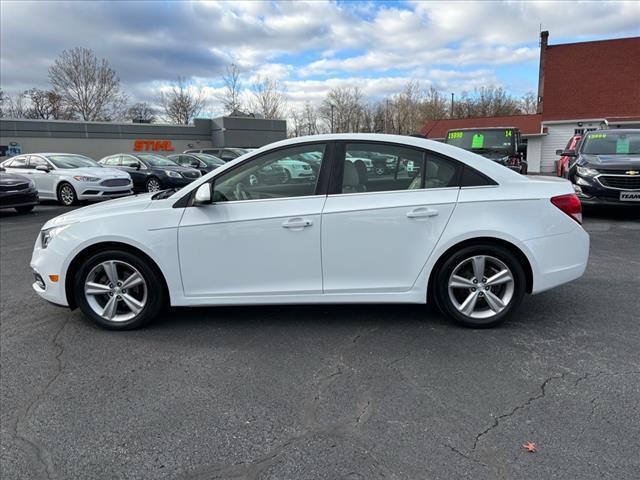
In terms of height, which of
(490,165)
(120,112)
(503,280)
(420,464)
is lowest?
(420,464)

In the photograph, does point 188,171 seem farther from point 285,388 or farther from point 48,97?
point 48,97

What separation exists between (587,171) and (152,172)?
13123 mm

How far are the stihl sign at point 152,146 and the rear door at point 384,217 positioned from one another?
118ft

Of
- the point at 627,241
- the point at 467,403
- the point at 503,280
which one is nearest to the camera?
the point at 467,403

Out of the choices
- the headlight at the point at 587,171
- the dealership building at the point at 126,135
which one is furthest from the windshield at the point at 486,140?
the dealership building at the point at 126,135

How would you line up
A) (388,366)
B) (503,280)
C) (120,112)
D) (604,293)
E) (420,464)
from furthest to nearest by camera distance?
(120,112), (604,293), (503,280), (388,366), (420,464)

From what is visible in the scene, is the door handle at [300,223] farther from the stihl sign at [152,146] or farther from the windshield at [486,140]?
the stihl sign at [152,146]

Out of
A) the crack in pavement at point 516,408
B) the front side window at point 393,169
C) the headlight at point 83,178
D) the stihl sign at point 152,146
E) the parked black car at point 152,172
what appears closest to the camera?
the crack in pavement at point 516,408

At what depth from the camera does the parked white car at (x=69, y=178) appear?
13.6m

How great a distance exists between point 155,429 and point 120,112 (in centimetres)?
5774

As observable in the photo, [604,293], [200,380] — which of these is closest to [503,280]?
[604,293]

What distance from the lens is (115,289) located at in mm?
4109

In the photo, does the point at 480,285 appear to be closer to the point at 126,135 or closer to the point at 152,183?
the point at 152,183

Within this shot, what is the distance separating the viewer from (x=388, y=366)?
11.1ft
